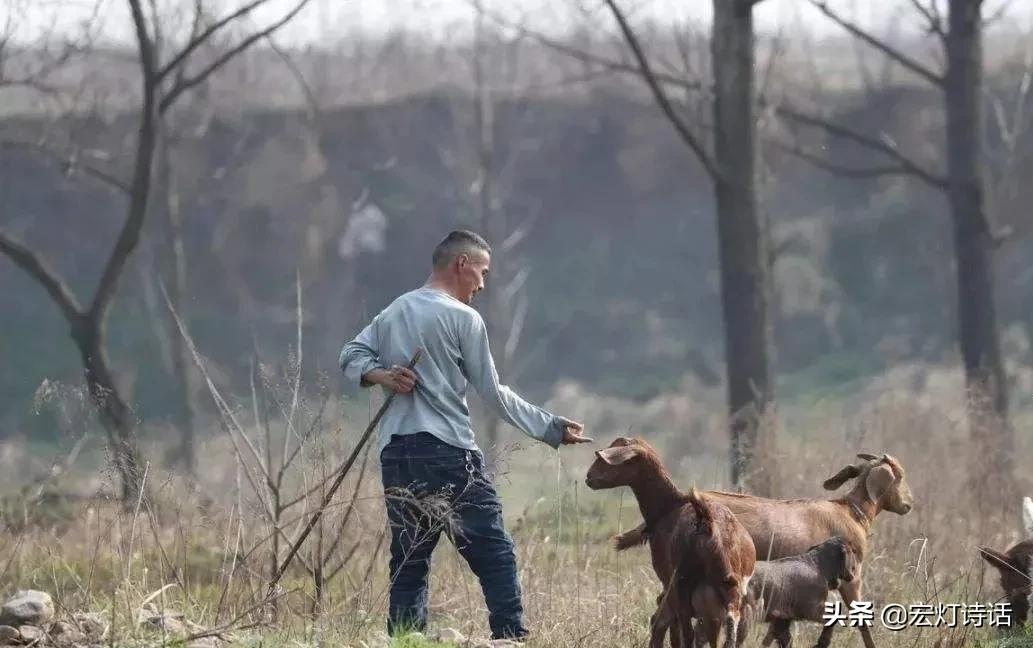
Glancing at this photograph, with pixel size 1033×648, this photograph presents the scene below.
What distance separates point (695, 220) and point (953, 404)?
32610 millimetres

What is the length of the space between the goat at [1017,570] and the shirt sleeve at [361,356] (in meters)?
3.12

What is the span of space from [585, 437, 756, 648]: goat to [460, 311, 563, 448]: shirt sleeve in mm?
389

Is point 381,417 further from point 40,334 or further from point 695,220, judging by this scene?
point 695,220

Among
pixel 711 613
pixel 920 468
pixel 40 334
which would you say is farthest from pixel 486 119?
pixel 711 613

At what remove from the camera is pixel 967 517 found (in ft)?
38.7

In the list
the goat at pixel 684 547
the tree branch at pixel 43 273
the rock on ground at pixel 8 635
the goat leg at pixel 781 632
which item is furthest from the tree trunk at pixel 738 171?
the rock on ground at pixel 8 635

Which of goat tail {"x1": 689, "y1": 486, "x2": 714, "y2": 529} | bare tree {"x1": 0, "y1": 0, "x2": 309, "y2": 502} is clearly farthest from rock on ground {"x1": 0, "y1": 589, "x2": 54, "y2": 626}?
bare tree {"x1": 0, "y1": 0, "x2": 309, "y2": 502}

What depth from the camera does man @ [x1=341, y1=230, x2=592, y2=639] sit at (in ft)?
24.6

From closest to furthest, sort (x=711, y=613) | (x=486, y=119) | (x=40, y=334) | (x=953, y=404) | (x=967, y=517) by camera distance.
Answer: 1. (x=711, y=613)
2. (x=967, y=517)
3. (x=953, y=404)
4. (x=486, y=119)
5. (x=40, y=334)

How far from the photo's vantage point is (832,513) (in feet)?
26.2

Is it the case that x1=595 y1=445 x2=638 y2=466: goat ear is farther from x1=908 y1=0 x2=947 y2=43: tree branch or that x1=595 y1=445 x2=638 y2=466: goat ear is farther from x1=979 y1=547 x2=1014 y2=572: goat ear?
x1=908 y1=0 x2=947 y2=43: tree branch

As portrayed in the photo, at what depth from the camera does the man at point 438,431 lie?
7.50 metres

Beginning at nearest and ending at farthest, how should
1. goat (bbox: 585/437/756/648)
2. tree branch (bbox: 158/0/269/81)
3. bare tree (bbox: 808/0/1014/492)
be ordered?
goat (bbox: 585/437/756/648)
tree branch (bbox: 158/0/269/81)
bare tree (bbox: 808/0/1014/492)

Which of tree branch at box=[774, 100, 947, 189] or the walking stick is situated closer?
the walking stick
